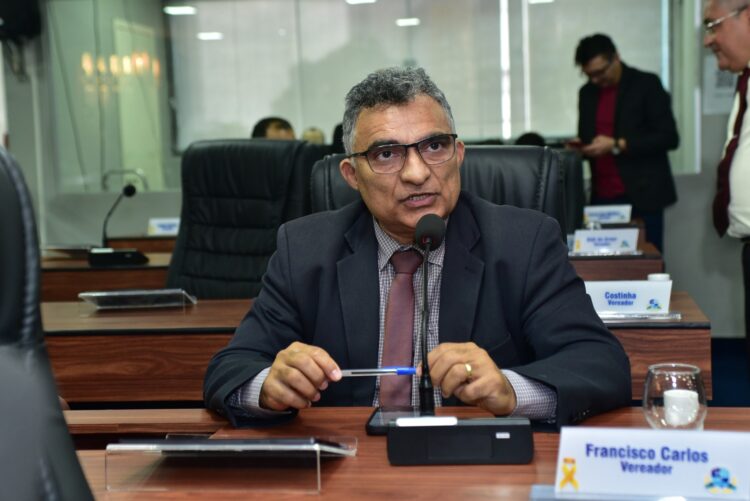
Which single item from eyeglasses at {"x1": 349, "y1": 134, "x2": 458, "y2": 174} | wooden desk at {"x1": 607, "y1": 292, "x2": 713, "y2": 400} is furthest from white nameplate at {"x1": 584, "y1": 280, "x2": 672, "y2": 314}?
eyeglasses at {"x1": 349, "y1": 134, "x2": 458, "y2": 174}

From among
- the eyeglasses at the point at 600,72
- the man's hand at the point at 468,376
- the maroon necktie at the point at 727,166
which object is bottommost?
the man's hand at the point at 468,376

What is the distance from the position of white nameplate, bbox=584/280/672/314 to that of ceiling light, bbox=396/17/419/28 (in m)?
4.65

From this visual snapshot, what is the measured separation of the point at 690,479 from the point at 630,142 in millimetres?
4612

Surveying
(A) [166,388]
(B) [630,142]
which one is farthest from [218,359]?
(B) [630,142]


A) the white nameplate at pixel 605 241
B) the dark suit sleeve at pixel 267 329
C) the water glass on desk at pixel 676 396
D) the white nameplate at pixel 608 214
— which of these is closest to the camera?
the water glass on desk at pixel 676 396

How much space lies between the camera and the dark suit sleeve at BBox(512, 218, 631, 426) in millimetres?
1483

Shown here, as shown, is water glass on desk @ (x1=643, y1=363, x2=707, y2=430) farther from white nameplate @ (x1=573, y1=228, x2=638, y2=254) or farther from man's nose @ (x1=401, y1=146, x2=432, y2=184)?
white nameplate @ (x1=573, y1=228, x2=638, y2=254)

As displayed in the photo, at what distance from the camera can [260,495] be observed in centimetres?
114

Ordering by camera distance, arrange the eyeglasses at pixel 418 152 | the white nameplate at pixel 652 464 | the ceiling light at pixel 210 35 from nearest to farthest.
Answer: the white nameplate at pixel 652 464, the eyeglasses at pixel 418 152, the ceiling light at pixel 210 35

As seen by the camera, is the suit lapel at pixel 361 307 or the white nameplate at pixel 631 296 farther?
the white nameplate at pixel 631 296

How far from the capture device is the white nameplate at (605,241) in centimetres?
347

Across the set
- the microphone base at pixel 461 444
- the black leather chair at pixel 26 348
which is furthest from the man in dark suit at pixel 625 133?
the black leather chair at pixel 26 348

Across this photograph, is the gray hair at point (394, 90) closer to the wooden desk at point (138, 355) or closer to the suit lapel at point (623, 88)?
the wooden desk at point (138, 355)

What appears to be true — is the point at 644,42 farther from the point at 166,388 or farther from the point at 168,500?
the point at 168,500
